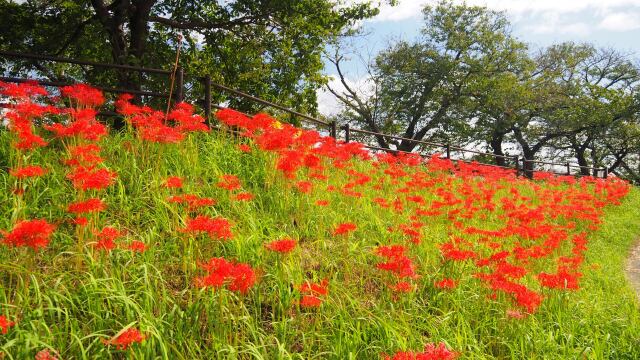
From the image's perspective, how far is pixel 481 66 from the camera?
80.9 feet

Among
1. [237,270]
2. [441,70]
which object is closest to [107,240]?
[237,270]

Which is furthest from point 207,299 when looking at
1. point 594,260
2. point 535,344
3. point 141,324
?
point 594,260

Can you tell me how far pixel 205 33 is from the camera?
1149 centimetres

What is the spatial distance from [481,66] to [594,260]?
1917 centimetres

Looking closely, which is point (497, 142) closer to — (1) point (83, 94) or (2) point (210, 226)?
(1) point (83, 94)

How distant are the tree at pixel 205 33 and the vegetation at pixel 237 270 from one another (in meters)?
5.51

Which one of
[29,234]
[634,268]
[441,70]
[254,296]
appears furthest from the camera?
[441,70]

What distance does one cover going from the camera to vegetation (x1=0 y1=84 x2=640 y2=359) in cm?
286

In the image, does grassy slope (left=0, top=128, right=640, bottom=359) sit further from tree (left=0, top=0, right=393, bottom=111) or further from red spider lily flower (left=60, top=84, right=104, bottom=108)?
tree (left=0, top=0, right=393, bottom=111)

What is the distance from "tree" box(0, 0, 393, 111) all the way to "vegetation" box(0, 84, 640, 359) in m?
5.51

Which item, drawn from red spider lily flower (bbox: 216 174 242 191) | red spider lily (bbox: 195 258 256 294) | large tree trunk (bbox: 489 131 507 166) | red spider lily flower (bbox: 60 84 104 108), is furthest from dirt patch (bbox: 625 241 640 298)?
large tree trunk (bbox: 489 131 507 166)

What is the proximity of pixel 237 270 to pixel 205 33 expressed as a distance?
33.2ft

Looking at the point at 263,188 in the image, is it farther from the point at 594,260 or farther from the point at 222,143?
the point at 594,260

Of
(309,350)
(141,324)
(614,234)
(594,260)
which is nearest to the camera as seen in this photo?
(141,324)
